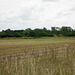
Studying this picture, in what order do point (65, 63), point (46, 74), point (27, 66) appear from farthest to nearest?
point (65, 63) → point (27, 66) → point (46, 74)

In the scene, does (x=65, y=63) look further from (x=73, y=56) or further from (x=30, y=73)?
(x=30, y=73)

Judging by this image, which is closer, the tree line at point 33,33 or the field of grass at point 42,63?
the field of grass at point 42,63

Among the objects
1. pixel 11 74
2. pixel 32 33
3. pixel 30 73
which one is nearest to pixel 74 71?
pixel 30 73

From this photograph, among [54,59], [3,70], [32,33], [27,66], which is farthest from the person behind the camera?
[32,33]

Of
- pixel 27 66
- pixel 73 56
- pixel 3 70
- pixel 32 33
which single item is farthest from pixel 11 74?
pixel 32 33

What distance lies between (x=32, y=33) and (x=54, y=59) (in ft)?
207

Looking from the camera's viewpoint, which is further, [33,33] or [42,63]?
[33,33]

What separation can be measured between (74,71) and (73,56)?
178 cm

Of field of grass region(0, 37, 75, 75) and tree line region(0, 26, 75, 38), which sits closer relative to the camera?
field of grass region(0, 37, 75, 75)

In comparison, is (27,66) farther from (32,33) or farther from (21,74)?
(32,33)

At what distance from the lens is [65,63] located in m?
4.60

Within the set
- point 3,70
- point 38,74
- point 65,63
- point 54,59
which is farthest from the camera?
point 54,59

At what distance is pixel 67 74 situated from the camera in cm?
361

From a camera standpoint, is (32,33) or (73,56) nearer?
(73,56)
